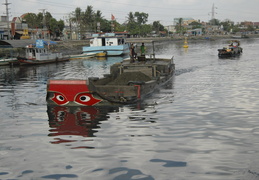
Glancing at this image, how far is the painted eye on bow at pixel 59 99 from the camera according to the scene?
1559 centimetres

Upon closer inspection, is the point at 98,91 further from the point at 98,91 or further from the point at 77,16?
the point at 77,16

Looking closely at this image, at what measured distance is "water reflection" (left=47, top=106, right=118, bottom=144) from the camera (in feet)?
39.8

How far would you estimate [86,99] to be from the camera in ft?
50.7

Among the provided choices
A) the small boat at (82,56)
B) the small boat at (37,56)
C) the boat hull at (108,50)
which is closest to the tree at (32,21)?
the boat hull at (108,50)

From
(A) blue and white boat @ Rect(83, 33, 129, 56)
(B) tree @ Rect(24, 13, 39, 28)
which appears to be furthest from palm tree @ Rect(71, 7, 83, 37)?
(A) blue and white boat @ Rect(83, 33, 129, 56)

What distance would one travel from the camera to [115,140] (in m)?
10.9

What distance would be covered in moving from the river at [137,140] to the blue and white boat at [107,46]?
41.0 metres

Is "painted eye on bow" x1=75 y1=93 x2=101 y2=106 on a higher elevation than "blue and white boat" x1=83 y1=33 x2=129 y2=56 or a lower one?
lower

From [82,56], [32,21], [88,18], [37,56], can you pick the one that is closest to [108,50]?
[82,56]

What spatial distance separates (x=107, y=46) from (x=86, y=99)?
147 ft

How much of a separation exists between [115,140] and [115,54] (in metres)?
49.2

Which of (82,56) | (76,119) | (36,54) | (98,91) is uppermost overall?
(36,54)

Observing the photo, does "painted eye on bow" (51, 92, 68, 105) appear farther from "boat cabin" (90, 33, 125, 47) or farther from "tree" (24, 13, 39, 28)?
"tree" (24, 13, 39, 28)

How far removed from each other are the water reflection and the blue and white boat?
143 ft
